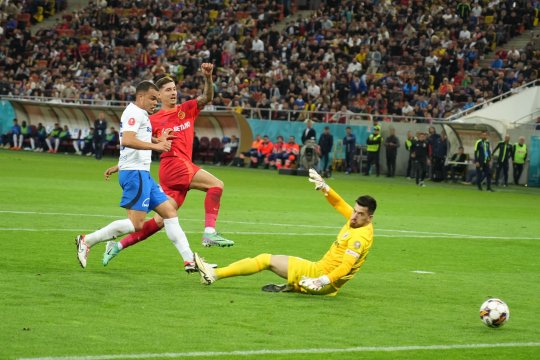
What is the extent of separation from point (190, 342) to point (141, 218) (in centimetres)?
401

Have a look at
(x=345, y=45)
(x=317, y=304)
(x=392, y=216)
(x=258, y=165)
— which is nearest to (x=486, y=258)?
(x=317, y=304)

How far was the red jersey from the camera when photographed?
14.5 m

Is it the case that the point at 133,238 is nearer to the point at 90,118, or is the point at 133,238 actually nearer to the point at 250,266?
the point at 250,266

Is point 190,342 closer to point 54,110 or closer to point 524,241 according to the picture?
point 524,241

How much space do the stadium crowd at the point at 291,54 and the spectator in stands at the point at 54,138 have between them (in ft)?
5.77

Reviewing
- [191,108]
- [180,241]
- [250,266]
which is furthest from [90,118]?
[250,266]

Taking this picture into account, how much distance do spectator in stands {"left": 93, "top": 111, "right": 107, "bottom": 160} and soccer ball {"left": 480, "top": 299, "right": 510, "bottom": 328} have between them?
3858 centimetres

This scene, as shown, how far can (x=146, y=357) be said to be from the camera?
7926 millimetres

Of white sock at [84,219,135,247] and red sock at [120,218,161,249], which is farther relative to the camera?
red sock at [120,218,161,249]

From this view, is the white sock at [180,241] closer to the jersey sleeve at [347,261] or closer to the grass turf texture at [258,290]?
the grass turf texture at [258,290]

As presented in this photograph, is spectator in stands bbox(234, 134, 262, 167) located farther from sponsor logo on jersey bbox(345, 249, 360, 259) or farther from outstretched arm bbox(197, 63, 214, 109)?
sponsor logo on jersey bbox(345, 249, 360, 259)

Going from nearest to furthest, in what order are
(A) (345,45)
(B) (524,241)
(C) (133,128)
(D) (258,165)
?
(C) (133,128), (B) (524,241), (D) (258,165), (A) (345,45)

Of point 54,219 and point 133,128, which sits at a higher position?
point 133,128

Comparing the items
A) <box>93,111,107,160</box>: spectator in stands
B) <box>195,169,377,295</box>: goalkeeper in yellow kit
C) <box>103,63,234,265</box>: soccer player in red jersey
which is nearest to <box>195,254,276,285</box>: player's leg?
<box>195,169,377,295</box>: goalkeeper in yellow kit
